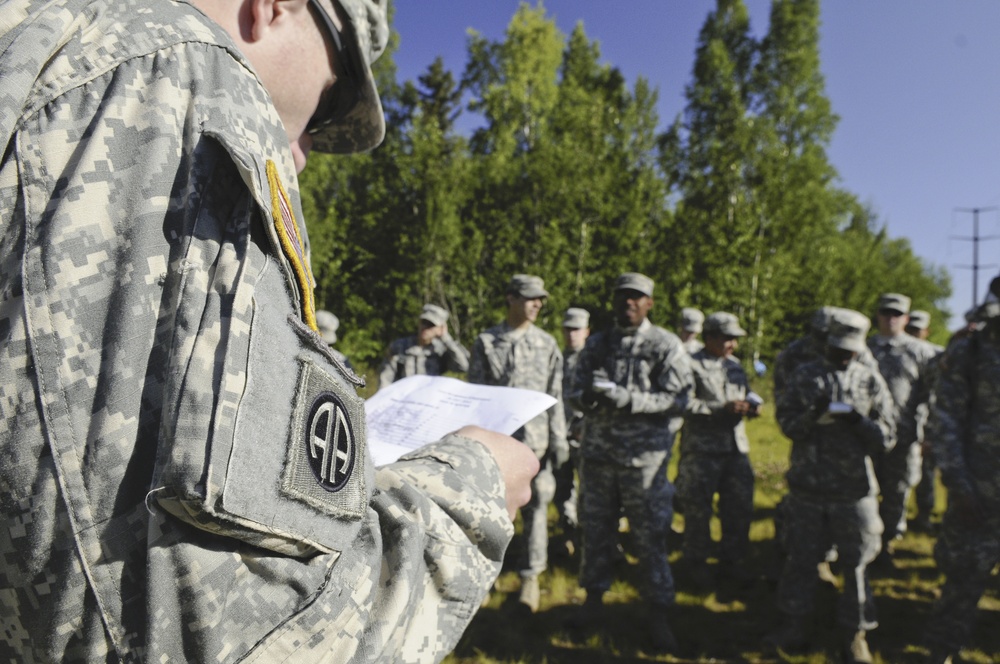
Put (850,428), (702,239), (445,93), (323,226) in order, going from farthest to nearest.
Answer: (445,93), (702,239), (323,226), (850,428)

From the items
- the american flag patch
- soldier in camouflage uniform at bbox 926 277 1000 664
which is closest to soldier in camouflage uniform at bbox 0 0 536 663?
the american flag patch

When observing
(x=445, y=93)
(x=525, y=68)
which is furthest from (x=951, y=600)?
(x=445, y=93)

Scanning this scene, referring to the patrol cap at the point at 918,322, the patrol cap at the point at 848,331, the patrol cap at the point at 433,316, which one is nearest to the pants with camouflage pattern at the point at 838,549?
the patrol cap at the point at 848,331

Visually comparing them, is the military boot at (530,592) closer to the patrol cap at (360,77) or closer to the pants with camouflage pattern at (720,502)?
the pants with camouflage pattern at (720,502)

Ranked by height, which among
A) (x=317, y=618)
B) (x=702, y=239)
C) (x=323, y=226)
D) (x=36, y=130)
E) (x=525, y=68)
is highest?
(x=525, y=68)

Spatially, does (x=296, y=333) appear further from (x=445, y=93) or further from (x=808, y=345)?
(x=445, y=93)

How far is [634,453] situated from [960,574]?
1.81m

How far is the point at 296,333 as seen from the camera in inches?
23.7

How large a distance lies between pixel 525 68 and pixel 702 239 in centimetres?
700

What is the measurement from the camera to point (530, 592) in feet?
14.2

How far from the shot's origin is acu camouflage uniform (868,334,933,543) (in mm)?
5246

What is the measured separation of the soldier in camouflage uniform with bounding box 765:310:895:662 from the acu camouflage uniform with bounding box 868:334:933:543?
6.36 ft

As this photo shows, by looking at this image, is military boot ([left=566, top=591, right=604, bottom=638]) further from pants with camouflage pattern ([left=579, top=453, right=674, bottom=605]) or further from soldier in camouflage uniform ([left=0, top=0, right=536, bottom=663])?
soldier in camouflage uniform ([left=0, top=0, right=536, bottom=663])

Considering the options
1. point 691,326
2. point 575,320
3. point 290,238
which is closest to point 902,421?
point 691,326
